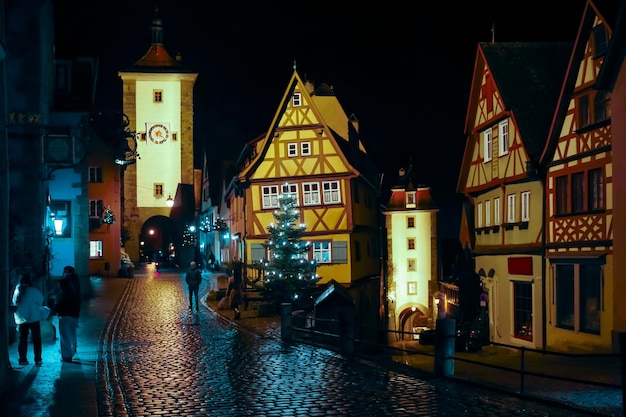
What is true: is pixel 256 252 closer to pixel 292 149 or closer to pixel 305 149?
pixel 292 149

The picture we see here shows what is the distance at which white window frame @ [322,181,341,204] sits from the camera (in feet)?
143

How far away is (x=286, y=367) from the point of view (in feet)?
55.2

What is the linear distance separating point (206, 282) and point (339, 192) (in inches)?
380

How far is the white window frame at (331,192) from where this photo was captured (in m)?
43.6

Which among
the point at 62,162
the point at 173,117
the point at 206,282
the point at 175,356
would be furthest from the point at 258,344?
the point at 173,117

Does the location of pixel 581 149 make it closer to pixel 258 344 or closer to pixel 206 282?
pixel 258 344

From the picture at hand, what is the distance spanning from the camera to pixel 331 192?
43688 mm

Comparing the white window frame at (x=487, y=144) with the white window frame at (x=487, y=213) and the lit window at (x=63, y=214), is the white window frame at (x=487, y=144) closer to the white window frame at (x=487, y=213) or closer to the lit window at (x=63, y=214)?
the white window frame at (x=487, y=213)

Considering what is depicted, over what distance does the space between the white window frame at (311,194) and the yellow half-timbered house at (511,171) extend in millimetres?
11998

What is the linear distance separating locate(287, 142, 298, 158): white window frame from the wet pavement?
811 inches

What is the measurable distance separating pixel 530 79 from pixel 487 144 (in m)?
3.06

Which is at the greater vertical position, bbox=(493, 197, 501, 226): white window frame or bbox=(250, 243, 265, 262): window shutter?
bbox=(493, 197, 501, 226): white window frame

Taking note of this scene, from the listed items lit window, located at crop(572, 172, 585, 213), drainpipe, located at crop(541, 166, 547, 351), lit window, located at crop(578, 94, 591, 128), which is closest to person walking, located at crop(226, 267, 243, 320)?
drainpipe, located at crop(541, 166, 547, 351)

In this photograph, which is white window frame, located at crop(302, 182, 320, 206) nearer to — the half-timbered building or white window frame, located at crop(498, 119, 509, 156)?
white window frame, located at crop(498, 119, 509, 156)
